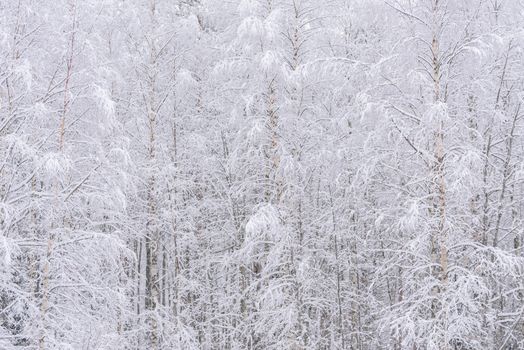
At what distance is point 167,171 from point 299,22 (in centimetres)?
490

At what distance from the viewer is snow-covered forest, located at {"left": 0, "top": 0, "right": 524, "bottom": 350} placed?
29.1 ft

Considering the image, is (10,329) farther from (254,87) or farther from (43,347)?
(254,87)

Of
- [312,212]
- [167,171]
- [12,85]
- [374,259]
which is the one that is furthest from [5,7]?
[374,259]

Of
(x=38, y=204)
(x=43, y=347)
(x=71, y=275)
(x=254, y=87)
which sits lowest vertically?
(x=43, y=347)

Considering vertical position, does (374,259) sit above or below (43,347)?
above

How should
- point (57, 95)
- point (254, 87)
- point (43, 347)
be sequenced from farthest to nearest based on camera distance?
point (254, 87), point (57, 95), point (43, 347)

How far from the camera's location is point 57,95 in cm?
1010

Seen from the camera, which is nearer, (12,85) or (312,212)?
(12,85)

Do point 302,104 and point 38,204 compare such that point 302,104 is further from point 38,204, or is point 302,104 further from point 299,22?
point 38,204

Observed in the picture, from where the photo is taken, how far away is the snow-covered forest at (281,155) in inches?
349

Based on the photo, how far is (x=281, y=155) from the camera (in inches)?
461

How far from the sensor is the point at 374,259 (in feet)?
50.0

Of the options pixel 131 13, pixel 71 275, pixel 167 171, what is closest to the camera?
pixel 71 275

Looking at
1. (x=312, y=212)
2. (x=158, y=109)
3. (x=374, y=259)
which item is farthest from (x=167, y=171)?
(x=374, y=259)
